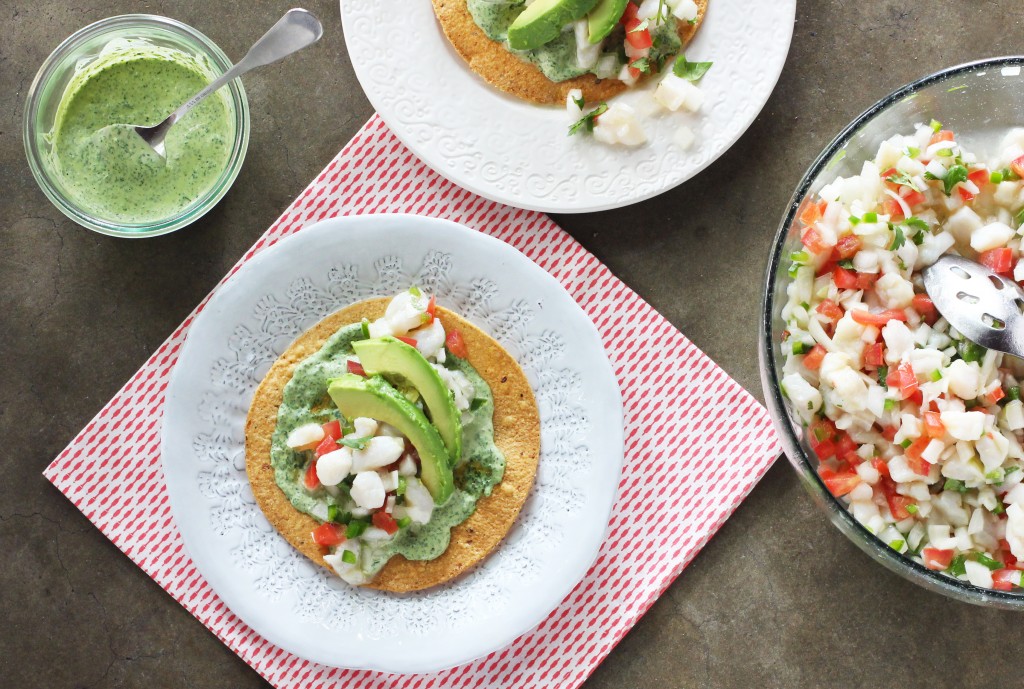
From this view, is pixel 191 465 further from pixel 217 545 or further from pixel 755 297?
pixel 755 297

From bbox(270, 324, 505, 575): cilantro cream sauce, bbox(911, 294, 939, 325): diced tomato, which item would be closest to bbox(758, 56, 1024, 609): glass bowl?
bbox(911, 294, 939, 325): diced tomato

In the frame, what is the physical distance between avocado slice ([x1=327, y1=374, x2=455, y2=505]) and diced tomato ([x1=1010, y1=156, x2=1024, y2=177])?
1673mm

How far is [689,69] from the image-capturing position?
2.55m

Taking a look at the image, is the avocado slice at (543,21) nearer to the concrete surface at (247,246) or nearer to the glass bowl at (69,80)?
the concrete surface at (247,246)

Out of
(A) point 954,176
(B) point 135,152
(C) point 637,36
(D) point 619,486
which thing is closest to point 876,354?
(A) point 954,176

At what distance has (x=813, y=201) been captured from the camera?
2.35 metres

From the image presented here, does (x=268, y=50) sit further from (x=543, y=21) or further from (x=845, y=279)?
(x=845, y=279)

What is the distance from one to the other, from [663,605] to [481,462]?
0.75 metres

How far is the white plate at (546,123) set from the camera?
2516 mm

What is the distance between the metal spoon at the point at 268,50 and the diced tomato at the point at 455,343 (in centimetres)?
90

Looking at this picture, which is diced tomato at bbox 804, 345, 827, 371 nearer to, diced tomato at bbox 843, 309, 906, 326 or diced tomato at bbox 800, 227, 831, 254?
diced tomato at bbox 843, 309, 906, 326

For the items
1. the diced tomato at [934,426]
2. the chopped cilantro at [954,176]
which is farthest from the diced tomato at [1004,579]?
the chopped cilantro at [954,176]

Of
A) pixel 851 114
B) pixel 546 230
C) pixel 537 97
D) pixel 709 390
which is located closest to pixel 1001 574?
pixel 709 390

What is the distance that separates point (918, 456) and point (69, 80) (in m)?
2.55
